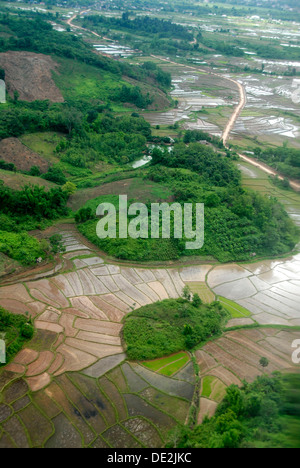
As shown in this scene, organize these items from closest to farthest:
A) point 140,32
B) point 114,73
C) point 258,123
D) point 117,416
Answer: point 117,416 < point 258,123 < point 114,73 < point 140,32

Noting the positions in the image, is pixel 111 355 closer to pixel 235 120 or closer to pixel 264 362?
pixel 264 362

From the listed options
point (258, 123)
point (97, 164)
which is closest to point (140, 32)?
point (258, 123)

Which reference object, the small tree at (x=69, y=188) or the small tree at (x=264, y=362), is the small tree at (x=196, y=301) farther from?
the small tree at (x=69, y=188)

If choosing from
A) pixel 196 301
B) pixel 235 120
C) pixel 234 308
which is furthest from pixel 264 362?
pixel 235 120

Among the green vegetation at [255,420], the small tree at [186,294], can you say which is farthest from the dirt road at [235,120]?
the green vegetation at [255,420]

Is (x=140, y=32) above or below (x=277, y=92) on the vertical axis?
above
